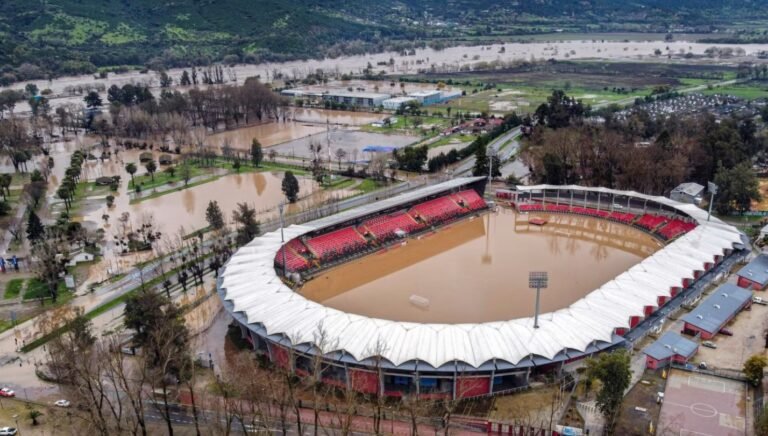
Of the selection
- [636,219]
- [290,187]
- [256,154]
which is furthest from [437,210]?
[256,154]

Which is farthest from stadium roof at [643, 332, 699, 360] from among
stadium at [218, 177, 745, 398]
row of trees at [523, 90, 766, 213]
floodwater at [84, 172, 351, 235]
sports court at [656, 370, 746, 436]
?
floodwater at [84, 172, 351, 235]

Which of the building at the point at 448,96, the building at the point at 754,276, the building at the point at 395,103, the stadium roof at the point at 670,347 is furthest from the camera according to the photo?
the building at the point at 448,96

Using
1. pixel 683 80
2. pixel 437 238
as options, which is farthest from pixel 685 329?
pixel 683 80

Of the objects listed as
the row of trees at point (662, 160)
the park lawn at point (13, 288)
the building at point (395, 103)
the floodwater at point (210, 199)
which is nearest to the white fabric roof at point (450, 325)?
the park lawn at point (13, 288)

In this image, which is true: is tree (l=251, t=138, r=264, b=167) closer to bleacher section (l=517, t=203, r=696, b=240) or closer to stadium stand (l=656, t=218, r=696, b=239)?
bleacher section (l=517, t=203, r=696, b=240)

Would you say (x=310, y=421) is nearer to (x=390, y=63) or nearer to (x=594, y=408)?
(x=594, y=408)

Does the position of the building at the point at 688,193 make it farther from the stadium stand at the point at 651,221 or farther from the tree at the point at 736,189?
the stadium stand at the point at 651,221
